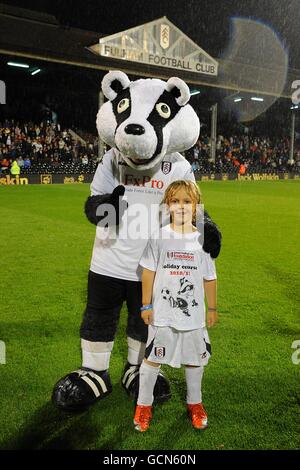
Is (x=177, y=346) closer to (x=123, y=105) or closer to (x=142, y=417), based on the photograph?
(x=142, y=417)

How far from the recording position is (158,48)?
885 inches

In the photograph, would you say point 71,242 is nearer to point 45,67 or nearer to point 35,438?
point 35,438

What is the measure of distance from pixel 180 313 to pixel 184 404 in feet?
2.25

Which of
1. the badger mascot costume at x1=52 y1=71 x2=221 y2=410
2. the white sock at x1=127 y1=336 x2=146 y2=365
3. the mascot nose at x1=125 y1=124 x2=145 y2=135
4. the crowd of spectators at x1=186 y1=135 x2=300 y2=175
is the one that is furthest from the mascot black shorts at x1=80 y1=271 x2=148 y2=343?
the crowd of spectators at x1=186 y1=135 x2=300 y2=175

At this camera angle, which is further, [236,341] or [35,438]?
[236,341]

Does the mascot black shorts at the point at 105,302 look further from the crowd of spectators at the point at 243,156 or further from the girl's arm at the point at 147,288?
the crowd of spectators at the point at 243,156

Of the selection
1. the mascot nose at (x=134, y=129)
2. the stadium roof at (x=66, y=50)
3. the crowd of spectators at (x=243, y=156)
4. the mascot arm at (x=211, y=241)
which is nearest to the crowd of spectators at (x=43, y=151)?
the stadium roof at (x=66, y=50)

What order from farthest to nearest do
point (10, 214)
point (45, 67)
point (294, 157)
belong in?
point (294, 157) → point (45, 67) → point (10, 214)

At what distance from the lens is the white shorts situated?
93.6 inches

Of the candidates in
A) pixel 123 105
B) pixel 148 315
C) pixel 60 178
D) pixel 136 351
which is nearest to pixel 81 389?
pixel 136 351

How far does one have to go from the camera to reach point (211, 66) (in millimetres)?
24203

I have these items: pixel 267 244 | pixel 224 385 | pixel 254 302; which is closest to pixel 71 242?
pixel 267 244

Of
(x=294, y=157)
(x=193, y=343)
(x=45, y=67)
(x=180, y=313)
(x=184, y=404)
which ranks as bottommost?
(x=184, y=404)

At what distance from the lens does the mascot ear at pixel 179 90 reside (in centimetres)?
258
